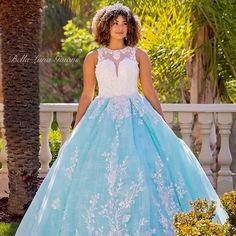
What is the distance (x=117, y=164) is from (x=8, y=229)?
1.83m

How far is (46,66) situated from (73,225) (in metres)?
24.2

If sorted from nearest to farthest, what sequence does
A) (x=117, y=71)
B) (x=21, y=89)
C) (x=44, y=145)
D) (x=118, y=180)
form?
(x=118, y=180) < (x=117, y=71) < (x=21, y=89) < (x=44, y=145)

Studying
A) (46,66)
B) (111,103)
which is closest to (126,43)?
(111,103)

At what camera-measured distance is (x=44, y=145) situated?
7.39m

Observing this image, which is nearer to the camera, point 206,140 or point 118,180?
point 118,180

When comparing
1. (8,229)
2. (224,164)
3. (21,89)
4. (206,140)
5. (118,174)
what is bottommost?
(8,229)

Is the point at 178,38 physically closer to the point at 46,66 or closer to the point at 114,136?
the point at 114,136

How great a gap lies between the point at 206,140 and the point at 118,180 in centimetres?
228

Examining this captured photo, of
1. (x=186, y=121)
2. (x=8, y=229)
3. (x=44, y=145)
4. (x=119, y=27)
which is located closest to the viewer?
(x=119, y=27)

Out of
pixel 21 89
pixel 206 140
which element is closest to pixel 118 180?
pixel 21 89

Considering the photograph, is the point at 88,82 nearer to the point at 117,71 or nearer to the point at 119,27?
the point at 117,71

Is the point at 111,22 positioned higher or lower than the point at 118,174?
higher

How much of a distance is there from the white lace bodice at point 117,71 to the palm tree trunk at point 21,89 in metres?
1.54

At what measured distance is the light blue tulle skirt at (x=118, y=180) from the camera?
4.88 m
